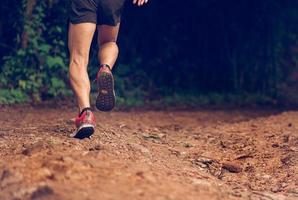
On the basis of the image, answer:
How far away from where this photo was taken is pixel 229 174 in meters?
4.35

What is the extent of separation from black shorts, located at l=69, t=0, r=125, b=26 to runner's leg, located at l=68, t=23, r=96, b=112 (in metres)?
0.05

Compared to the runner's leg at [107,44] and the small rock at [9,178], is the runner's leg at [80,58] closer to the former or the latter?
the runner's leg at [107,44]

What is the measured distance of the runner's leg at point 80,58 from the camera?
423 cm

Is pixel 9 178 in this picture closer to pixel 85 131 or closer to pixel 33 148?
pixel 33 148

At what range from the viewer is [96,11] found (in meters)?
4.34

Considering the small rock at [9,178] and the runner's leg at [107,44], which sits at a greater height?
the runner's leg at [107,44]

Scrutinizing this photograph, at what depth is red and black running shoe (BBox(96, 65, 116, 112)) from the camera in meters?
4.37

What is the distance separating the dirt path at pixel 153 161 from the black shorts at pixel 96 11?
0.93m

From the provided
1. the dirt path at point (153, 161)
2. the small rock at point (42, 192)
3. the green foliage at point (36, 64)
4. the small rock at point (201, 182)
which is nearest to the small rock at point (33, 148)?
the dirt path at point (153, 161)

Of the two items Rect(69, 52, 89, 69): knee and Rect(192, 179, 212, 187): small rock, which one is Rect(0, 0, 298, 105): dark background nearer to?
Rect(69, 52, 89, 69): knee

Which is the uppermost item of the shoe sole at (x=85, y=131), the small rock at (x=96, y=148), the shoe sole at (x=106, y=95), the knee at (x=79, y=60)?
the knee at (x=79, y=60)

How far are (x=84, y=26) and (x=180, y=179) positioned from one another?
57.7 inches

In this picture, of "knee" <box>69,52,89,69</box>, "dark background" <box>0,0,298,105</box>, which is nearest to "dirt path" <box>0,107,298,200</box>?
"knee" <box>69,52,89,69</box>

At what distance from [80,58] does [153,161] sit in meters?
0.99
